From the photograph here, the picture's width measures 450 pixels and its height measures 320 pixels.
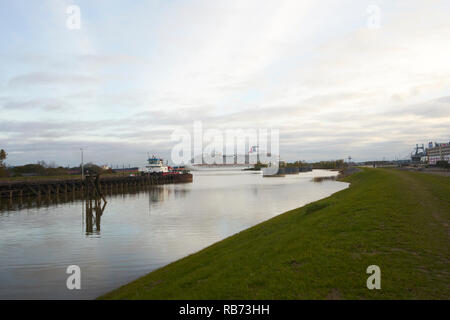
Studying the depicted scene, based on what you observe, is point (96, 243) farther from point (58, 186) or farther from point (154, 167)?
point (154, 167)

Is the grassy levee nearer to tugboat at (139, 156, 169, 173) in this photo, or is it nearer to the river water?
the river water

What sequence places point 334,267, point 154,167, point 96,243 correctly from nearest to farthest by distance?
1. point 334,267
2. point 96,243
3. point 154,167

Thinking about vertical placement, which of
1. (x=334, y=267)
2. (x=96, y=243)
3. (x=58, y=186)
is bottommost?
(x=96, y=243)

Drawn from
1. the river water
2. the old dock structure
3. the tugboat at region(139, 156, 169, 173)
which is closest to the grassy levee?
the river water

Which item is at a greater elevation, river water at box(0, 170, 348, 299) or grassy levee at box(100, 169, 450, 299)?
grassy levee at box(100, 169, 450, 299)

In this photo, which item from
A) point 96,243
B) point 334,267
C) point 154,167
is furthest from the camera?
point 154,167

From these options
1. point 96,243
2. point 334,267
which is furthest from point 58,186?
point 334,267

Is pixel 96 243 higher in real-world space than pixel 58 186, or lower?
lower

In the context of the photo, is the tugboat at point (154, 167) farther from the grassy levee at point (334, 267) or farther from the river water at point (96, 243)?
the grassy levee at point (334, 267)

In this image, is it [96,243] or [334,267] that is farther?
[96,243]

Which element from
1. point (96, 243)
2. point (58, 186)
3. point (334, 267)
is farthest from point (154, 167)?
point (334, 267)
